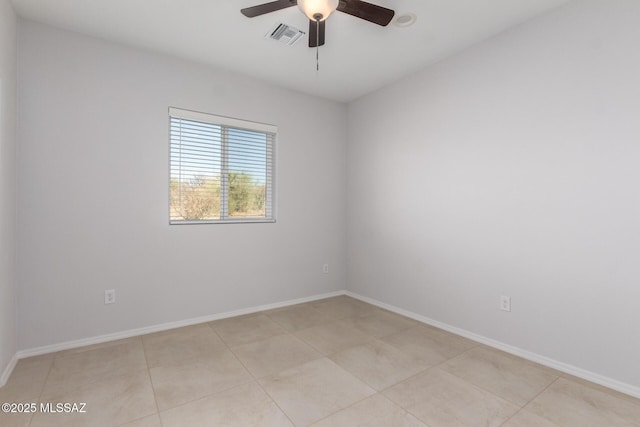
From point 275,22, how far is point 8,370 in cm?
311

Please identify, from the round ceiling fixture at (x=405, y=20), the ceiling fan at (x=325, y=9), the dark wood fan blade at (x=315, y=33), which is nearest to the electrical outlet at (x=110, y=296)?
the ceiling fan at (x=325, y=9)

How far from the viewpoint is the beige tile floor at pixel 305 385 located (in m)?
1.68

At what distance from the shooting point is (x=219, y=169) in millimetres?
3260

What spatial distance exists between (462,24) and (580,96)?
39.2 inches

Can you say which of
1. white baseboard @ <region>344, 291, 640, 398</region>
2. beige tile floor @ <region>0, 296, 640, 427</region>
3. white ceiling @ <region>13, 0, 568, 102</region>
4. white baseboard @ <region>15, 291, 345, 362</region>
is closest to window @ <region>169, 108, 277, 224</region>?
white ceiling @ <region>13, 0, 568, 102</region>

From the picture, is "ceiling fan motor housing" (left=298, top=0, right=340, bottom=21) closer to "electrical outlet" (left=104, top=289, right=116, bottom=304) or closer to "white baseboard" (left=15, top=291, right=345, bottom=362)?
"electrical outlet" (left=104, top=289, right=116, bottom=304)

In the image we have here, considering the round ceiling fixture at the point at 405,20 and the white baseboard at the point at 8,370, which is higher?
the round ceiling fixture at the point at 405,20

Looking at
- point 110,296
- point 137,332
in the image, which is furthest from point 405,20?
point 137,332

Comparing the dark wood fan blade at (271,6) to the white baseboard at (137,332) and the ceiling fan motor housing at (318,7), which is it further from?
the white baseboard at (137,332)

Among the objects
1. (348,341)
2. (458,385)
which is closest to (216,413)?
(348,341)

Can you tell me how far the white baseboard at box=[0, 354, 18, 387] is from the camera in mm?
1982

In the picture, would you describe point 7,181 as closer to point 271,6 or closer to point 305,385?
point 271,6

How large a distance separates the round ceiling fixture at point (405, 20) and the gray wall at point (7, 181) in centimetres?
264

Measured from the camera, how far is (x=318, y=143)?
12.9ft
